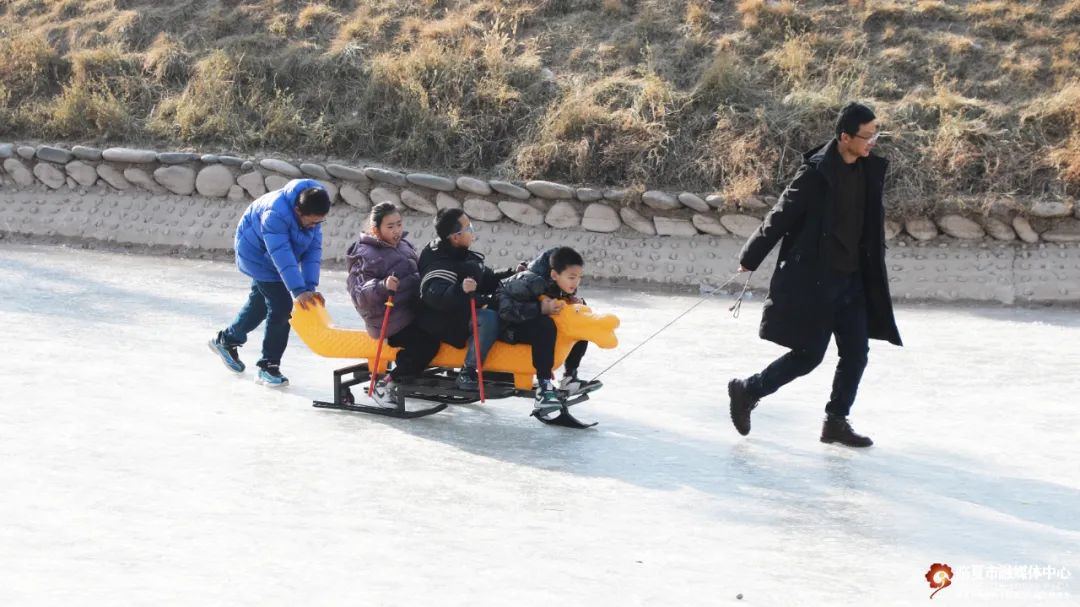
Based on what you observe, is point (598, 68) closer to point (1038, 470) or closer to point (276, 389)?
point (276, 389)

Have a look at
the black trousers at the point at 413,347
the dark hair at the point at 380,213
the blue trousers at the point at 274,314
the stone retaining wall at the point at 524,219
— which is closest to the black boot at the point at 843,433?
the black trousers at the point at 413,347

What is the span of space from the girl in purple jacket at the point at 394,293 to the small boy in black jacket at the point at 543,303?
20.7 inches

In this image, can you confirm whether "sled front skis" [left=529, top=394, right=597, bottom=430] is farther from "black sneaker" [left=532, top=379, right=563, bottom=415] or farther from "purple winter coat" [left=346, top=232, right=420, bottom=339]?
"purple winter coat" [left=346, top=232, right=420, bottom=339]

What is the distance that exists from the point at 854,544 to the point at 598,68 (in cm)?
991

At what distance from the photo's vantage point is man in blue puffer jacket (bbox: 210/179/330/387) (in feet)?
23.4

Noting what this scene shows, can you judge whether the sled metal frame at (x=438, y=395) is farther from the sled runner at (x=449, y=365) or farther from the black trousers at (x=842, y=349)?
the black trousers at (x=842, y=349)

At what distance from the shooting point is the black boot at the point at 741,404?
6.42 meters

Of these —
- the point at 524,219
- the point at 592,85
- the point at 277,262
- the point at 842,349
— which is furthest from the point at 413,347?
the point at 592,85

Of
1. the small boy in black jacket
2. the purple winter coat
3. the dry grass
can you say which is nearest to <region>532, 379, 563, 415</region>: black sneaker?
the small boy in black jacket

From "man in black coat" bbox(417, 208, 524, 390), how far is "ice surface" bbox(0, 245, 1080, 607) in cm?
49

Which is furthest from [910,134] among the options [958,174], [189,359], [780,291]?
[189,359]

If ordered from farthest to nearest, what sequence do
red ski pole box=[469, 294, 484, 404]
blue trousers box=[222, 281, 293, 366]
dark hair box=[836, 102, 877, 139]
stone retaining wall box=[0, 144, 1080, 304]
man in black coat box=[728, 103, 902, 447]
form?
1. stone retaining wall box=[0, 144, 1080, 304]
2. blue trousers box=[222, 281, 293, 366]
3. red ski pole box=[469, 294, 484, 404]
4. man in black coat box=[728, 103, 902, 447]
5. dark hair box=[836, 102, 877, 139]

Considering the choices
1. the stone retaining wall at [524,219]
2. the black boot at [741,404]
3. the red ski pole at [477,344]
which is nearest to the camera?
the black boot at [741,404]

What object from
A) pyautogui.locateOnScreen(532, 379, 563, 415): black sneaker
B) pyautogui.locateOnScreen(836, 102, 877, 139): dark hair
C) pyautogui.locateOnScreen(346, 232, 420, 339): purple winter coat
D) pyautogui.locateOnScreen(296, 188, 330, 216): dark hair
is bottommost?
pyautogui.locateOnScreen(532, 379, 563, 415): black sneaker
